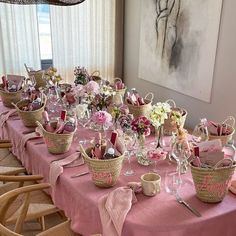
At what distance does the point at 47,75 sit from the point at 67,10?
54.9 inches

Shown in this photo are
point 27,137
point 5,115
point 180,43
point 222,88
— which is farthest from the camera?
point 180,43

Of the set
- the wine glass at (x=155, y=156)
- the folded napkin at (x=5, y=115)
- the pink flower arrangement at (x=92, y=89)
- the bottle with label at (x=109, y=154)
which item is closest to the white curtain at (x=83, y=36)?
the folded napkin at (x=5, y=115)

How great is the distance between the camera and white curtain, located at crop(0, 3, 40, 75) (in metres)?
3.78

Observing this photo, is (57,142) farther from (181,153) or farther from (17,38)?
(17,38)

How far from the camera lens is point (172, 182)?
1554mm

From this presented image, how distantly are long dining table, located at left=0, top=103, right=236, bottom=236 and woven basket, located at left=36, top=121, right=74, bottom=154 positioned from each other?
0.10 feet

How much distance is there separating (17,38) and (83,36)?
838 millimetres

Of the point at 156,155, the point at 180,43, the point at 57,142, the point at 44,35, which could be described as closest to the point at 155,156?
the point at 156,155

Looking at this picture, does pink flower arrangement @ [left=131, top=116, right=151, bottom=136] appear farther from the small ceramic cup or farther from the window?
the window

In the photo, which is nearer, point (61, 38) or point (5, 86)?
point (5, 86)

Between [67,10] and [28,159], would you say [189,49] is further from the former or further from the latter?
[28,159]

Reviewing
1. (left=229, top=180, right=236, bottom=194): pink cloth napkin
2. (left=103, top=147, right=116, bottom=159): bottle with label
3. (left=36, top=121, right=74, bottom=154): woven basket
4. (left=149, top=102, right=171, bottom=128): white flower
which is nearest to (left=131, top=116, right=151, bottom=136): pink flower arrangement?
(left=149, top=102, right=171, bottom=128): white flower

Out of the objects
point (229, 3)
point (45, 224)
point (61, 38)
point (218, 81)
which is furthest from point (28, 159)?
point (61, 38)

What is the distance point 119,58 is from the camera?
15.1ft
